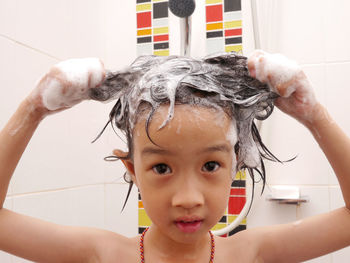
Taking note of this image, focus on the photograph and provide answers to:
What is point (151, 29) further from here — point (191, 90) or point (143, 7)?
point (191, 90)

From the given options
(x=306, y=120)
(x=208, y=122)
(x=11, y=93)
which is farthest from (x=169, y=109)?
(x=11, y=93)

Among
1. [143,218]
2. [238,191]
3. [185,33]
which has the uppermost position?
[185,33]

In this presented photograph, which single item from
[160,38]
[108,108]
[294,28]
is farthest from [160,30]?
[294,28]

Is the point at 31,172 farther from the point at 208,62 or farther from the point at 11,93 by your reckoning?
the point at 208,62

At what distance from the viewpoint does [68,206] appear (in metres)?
1.22

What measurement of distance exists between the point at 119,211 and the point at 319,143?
0.89 meters

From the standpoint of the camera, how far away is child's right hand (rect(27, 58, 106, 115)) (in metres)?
0.67

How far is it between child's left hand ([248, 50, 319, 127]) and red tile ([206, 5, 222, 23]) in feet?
2.35

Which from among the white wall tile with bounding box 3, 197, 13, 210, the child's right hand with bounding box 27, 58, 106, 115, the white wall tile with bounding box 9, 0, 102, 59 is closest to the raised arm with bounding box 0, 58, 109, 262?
the child's right hand with bounding box 27, 58, 106, 115

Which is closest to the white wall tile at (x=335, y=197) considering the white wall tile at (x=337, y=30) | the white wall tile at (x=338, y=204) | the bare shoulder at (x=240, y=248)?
the white wall tile at (x=338, y=204)

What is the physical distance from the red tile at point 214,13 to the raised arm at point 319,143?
2.36 feet

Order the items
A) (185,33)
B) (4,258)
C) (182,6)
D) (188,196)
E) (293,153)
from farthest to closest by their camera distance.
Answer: (293,153)
(185,33)
(182,6)
(4,258)
(188,196)

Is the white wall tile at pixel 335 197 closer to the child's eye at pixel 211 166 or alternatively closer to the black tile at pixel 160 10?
the child's eye at pixel 211 166

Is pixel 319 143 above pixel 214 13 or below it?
below
